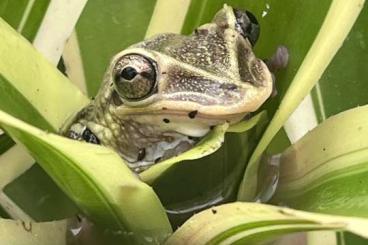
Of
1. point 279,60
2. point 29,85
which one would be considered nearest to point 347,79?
point 279,60

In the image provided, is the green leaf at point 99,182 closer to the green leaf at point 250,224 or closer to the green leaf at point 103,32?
the green leaf at point 250,224

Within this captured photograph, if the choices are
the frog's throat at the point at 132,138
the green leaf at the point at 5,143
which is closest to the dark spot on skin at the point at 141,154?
the frog's throat at the point at 132,138

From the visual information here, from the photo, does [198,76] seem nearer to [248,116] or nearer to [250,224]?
[248,116]

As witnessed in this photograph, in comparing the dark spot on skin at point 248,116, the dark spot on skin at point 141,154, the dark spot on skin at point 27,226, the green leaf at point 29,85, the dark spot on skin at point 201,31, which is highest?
the dark spot on skin at point 201,31

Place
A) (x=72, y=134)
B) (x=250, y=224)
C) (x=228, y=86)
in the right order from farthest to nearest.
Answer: (x=72, y=134), (x=228, y=86), (x=250, y=224)

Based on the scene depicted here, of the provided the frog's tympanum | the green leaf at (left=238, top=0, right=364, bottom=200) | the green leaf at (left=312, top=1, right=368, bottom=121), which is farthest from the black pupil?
the green leaf at (left=312, top=1, right=368, bottom=121)

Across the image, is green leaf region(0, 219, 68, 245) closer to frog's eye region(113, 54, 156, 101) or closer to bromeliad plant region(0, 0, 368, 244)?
bromeliad plant region(0, 0, 368, 244)
